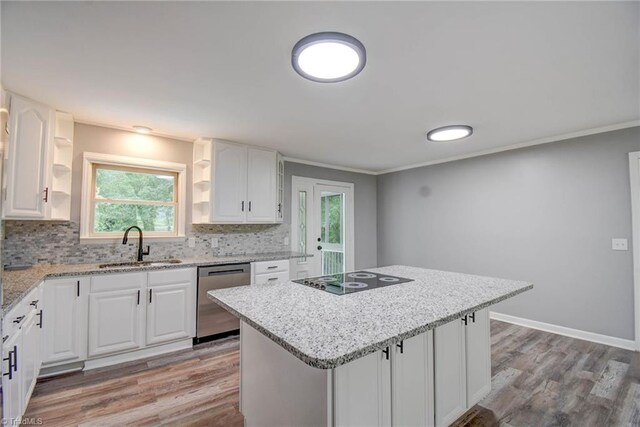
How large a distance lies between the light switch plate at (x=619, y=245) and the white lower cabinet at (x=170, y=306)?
14.4ft

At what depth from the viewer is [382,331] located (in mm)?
1179

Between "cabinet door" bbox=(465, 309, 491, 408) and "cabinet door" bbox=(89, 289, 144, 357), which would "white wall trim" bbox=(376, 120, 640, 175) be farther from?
"cabinet door" bbox=(89, 289, 144, 357)

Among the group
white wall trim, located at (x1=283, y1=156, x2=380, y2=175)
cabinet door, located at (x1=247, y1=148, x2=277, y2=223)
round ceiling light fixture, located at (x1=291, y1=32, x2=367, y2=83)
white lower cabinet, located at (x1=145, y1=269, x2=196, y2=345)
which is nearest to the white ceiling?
round ceiling light fixture, located at (x1=291, y1=32, x2=367, y2=83)

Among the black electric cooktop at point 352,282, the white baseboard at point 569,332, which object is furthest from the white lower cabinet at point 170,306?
the white baseboard at point 569,332

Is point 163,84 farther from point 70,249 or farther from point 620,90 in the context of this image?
point 620,90

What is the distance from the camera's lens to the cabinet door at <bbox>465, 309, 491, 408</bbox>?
1.90m

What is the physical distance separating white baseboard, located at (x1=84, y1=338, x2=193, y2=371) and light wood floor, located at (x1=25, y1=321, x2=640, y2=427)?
79 mm

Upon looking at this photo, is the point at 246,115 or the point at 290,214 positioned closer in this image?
the point at 246,115

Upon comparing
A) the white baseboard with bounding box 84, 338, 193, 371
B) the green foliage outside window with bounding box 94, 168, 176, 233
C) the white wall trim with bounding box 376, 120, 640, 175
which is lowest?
the white baseboard with bounding box 84, 338, 193, 371

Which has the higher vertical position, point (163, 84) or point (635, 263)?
point (163, 84)

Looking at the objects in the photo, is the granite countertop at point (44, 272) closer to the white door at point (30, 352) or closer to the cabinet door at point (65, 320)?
the cabinet door at point (65, 320)

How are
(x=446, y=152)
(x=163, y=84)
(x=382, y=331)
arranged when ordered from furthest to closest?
1. (x=446, y=152)
2. (x=163, y=84)
3. (x=382, y=331)

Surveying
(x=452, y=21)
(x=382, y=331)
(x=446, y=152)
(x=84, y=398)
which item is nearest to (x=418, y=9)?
(x=452, y=21)

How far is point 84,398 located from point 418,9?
3339mm
